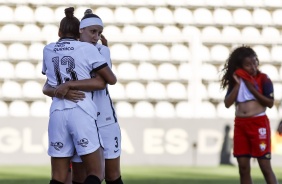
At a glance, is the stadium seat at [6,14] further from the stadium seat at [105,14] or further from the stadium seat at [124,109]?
the stadium seat at [124,109]

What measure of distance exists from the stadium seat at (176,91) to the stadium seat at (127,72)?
77 centimetres

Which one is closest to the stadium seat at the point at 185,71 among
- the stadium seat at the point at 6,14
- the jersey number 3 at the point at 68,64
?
the stadium seat at the point at 6,14

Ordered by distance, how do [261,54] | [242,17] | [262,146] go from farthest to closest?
[242,17] < [261,54] < [262,146]

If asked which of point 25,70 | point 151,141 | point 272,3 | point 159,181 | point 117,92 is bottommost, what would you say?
point 159,181

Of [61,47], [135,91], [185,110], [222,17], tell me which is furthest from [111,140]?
[222,17]

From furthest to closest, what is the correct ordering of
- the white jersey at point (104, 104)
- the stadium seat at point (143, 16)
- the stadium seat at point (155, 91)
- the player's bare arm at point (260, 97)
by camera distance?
the stadium seat at point (143, 16), the stadium seat at point (155, 91), the player's bare arm at point (260, 97), the white jersey at point (104, 104)

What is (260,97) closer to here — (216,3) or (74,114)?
(74,114)

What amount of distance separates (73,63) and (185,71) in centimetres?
1213

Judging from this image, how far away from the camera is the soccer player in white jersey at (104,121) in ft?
23.7

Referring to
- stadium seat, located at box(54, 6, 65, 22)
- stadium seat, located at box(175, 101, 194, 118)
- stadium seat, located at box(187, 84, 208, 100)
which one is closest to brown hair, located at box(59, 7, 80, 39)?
stadium seat, located at box(175, 101, 194, 118)

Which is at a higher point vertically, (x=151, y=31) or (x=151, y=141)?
(x=151, y=31)

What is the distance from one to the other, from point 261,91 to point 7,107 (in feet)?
31.5

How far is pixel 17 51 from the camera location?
746 inches

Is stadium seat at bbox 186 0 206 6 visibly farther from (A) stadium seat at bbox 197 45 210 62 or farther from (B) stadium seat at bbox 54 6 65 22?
(B) stadium seat at bbox 54 6 65 22
